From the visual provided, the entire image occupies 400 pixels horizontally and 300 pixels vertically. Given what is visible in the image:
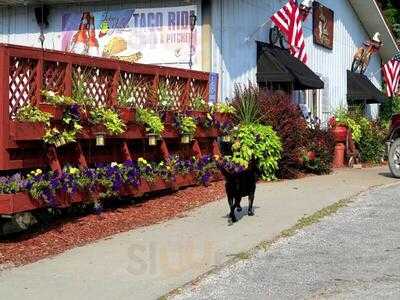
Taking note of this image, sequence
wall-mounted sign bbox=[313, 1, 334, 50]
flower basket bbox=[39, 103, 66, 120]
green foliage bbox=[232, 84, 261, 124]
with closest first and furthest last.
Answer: flower basket bbox=[39, 103, 66, 120]
green foliage bbox=[232, 84, 261, 124]
wall-mounted sign bbox=[313, 1, 334, 50]

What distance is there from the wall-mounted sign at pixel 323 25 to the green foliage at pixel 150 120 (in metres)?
10.8

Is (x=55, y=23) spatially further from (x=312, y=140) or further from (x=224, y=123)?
(x=312, y=140)

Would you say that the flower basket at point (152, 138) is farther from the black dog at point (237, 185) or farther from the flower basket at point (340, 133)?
the flower basket at point (340, 133)

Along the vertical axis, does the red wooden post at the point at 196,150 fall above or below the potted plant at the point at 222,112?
below

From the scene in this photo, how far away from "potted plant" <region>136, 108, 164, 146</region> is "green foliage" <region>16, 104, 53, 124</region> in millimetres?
2167

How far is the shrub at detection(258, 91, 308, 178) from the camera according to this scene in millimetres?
13461

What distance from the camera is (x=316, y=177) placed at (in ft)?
47.1

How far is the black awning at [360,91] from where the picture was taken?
22.8m

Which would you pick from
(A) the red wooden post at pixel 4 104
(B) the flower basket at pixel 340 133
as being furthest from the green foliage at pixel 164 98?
(B) the flower basket at pixel 340 133

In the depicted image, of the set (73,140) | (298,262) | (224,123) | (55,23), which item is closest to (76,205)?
(73,140)

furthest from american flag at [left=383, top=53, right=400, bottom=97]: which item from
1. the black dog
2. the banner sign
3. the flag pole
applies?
the black dog

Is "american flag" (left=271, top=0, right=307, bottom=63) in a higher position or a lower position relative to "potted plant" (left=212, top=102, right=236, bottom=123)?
higher

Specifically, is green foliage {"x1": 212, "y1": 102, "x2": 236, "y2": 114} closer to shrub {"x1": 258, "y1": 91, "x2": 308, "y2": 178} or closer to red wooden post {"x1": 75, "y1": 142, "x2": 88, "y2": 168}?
shrub {"x1": 258, "y1": 91, "x2": 308, "y2": 178}

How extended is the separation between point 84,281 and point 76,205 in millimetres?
2836
